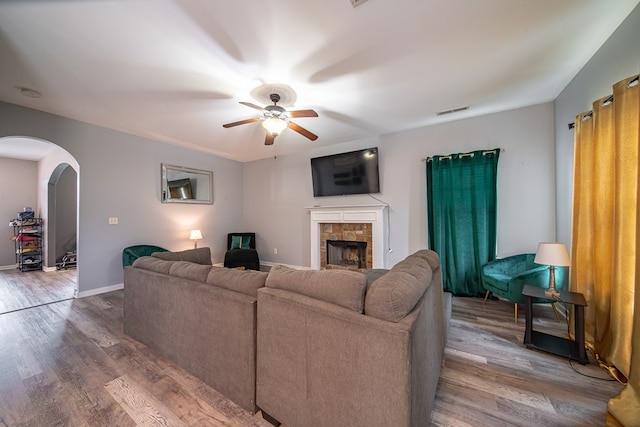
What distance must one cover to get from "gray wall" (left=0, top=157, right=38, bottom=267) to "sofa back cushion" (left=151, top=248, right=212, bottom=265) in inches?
244

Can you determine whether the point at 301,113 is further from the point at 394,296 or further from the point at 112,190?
the point at 112,190

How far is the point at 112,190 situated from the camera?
389cm

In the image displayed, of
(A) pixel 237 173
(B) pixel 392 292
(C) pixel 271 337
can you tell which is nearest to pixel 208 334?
(C) pixel 271 337

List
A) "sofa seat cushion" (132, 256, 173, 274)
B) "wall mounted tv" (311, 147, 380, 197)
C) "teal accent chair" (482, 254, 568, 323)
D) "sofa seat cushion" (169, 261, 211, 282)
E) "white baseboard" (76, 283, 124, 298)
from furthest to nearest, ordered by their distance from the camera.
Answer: "wall mounted tv" (311, 147, 380, 197), "white baseboard" (76, 283, 124, 298), "teal accent chair" (482, 254, 568, 323), "sofa seat cushion" (132, 256, 173, 274), "sofa seat cushion" (169, 261, 211, 282)

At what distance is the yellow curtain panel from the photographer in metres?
1.57

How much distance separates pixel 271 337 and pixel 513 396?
5.41ft

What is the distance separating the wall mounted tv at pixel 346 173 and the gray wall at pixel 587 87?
7.63 ft

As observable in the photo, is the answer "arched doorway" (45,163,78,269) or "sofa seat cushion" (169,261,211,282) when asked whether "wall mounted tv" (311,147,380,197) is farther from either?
"arched doorway" (45,163,78,269)

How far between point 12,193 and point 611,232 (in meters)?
10.1

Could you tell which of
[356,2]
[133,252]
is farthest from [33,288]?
[356,2]

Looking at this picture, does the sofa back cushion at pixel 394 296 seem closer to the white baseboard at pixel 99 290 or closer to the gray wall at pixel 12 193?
the white baseboard at pixel 99 290

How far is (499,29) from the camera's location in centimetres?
185

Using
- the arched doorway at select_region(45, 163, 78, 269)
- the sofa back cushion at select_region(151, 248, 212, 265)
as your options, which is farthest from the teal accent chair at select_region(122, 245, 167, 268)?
the arched doorway at select_region(45, 163, 78, 269)

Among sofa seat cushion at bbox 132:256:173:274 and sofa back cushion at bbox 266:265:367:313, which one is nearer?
sofa back cushion at bbox 266:265:367:313
